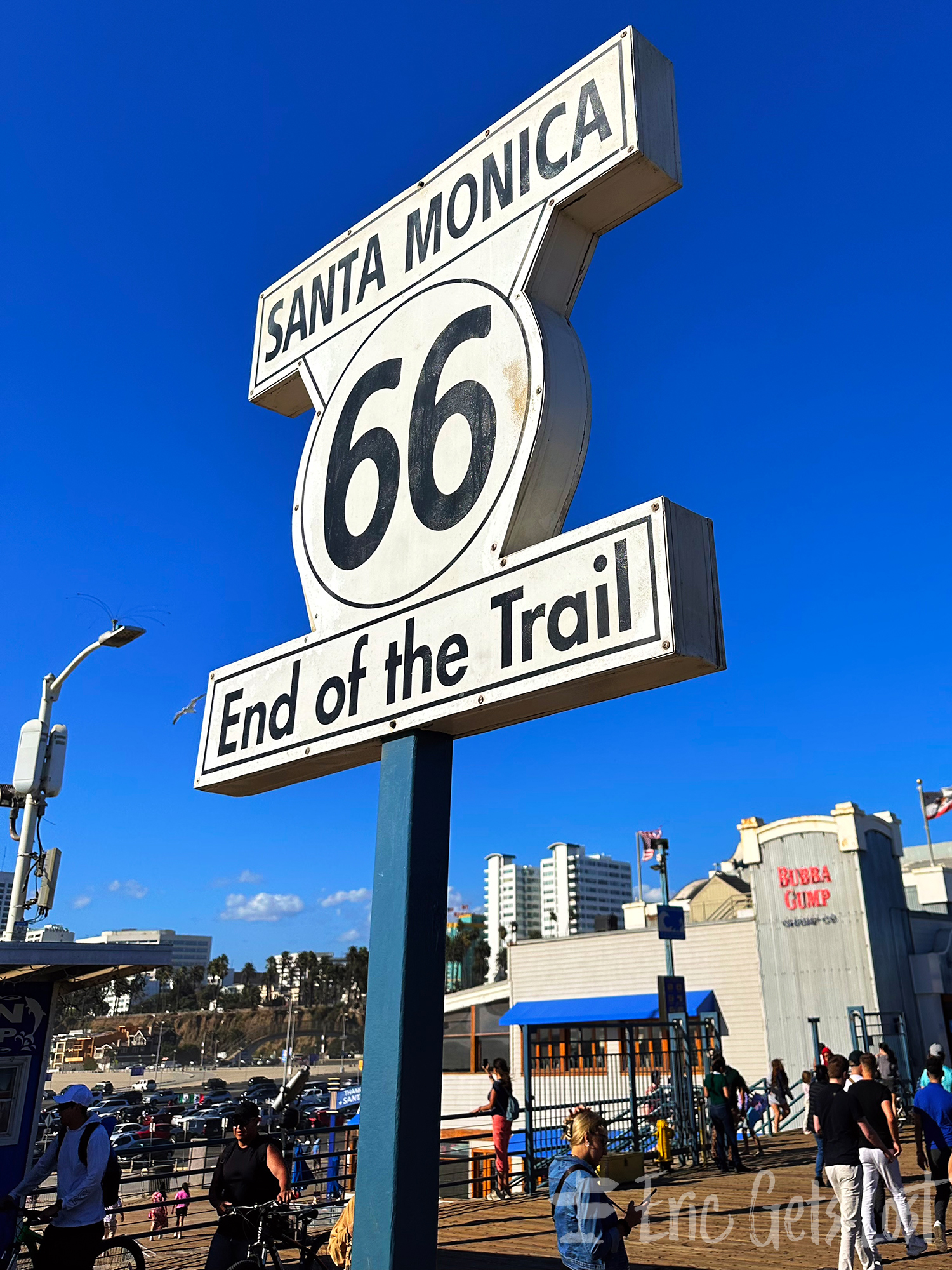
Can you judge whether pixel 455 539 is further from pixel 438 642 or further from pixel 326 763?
pixel 326 763

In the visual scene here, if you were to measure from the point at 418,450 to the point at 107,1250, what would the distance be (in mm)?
6079

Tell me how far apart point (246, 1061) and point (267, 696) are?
147 m

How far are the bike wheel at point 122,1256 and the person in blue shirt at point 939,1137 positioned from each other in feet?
21.1

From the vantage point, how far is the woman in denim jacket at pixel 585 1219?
3873mm

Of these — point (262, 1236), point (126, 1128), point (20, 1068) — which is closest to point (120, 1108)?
point (126, 1128)

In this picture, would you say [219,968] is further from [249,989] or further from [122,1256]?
[122,1256]

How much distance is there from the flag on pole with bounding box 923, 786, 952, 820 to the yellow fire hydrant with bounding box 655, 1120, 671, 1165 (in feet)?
73.9

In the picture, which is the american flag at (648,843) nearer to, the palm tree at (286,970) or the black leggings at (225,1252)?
the black leggings at (225,1252)

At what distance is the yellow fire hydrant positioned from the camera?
43.6ft

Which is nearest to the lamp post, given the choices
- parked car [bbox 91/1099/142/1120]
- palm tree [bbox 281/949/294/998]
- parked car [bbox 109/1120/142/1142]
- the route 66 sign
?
the route 66 sign

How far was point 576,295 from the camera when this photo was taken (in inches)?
152

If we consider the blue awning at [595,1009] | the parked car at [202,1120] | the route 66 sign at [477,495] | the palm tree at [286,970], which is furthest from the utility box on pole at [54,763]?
the palm tree at [286,970]

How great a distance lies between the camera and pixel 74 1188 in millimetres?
5645

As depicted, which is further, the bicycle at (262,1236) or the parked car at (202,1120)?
the parked car at (202,1120)
